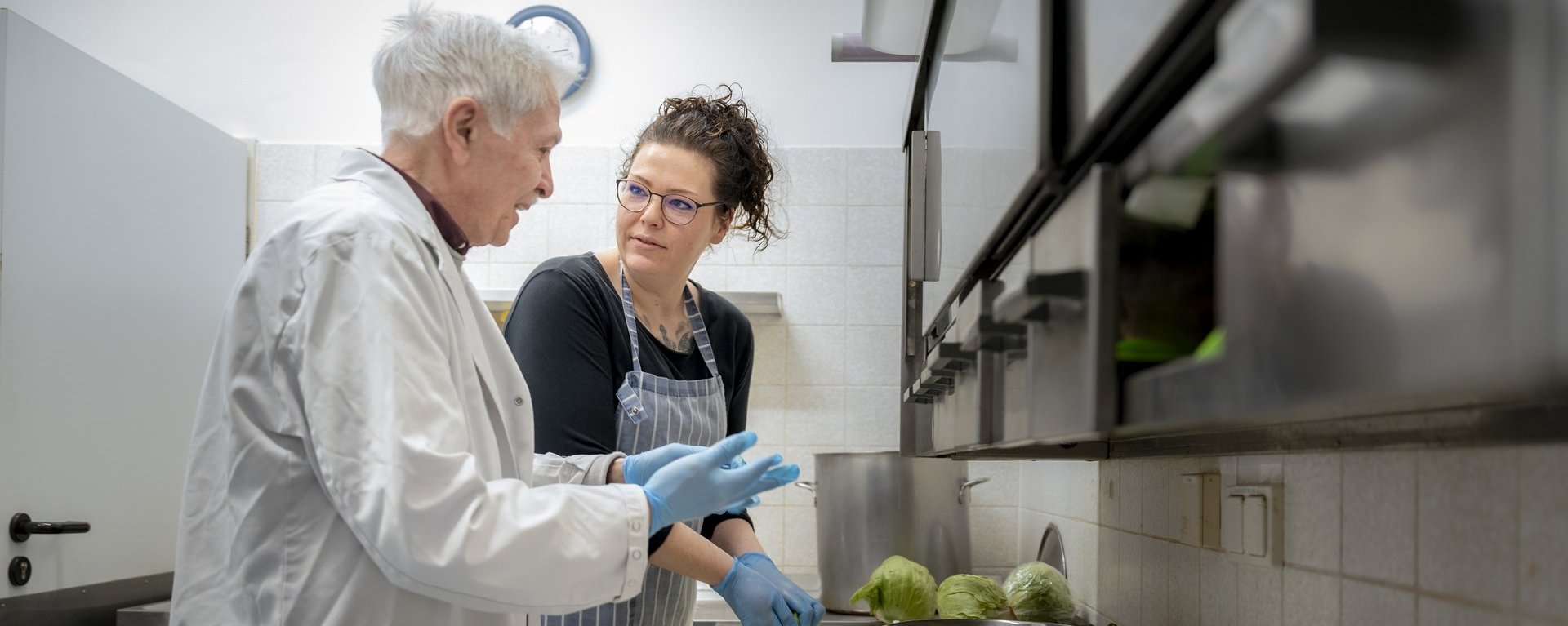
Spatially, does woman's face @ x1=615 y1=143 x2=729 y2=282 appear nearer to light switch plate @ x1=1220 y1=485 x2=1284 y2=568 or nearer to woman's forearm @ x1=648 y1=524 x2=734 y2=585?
woman's forearm @ x1=648 y1=524 x2=734 y2=585

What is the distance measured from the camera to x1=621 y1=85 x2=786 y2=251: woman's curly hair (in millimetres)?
1864

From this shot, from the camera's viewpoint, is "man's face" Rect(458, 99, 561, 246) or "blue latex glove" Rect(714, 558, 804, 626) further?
"blue latex glove" Rect(714, 558, 804, 626)

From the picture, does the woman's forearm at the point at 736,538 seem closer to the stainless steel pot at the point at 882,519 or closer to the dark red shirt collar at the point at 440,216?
the stainless steel pot at the point at 882,519

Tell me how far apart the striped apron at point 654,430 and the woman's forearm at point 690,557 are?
165 mm

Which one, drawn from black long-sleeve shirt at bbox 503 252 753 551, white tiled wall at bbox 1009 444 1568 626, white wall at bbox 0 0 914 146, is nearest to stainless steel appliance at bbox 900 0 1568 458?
white tiled wall at bbox 1009 444 1568 626

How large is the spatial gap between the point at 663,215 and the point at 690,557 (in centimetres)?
58

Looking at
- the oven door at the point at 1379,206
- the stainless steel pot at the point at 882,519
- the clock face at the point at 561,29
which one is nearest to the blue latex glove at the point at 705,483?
the oven door at the point at 1379,206

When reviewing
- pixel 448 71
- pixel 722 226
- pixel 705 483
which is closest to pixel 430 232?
pixel 448 71

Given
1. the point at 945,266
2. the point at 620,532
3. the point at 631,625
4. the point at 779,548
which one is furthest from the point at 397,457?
the point at 779,548

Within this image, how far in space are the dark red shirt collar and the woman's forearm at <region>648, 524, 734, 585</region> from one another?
52cm

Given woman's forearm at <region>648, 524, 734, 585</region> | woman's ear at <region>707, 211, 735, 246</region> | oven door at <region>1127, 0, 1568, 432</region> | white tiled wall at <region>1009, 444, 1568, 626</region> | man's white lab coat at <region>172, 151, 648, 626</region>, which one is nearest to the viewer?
oven door at <region>1127, 0, 1568, 432</region>

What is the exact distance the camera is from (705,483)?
47.9 inches

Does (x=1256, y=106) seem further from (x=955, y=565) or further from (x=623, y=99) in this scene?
(x=623, y=99)

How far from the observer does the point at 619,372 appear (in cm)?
175
